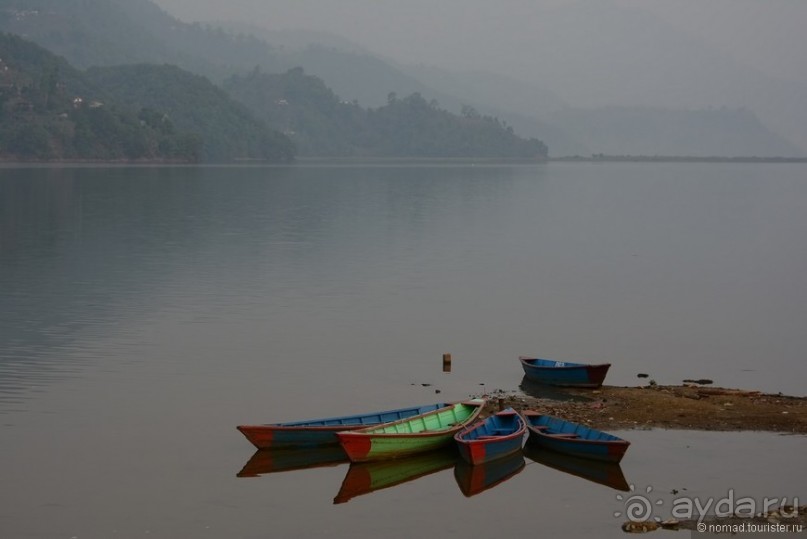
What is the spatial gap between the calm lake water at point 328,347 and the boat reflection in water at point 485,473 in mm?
133

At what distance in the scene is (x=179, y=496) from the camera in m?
25.1

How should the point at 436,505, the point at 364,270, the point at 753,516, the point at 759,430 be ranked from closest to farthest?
1. the point at 753,516
2. the point at 436,505
3. the point at 759,430
4. the point at 364,270

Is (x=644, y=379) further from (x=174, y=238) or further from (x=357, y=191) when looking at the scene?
(x=357, y=191)

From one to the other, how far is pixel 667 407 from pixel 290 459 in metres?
11.1

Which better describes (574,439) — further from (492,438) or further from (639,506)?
(639,506)

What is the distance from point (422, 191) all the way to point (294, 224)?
206ft

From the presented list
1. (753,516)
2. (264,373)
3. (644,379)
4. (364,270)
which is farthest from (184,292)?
(753,516)

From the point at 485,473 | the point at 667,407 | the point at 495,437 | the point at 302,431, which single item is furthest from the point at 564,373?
the point at 302,431

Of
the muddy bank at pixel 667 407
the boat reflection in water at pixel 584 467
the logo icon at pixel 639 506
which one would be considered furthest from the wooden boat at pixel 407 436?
the logo icon at pixel 639 506

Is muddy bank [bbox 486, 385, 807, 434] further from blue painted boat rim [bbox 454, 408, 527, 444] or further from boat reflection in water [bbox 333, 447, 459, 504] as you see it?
boat reflection in water [bbox 333, 447, 459, 504]

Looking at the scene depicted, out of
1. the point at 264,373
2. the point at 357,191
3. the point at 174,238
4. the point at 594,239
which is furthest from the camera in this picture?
the point at 357,191

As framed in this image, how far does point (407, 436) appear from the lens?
87.4ft

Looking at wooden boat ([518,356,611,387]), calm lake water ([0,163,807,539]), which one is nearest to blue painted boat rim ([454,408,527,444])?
calm lake water ([0,163,807,539])

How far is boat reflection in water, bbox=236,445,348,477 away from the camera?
26.8m
